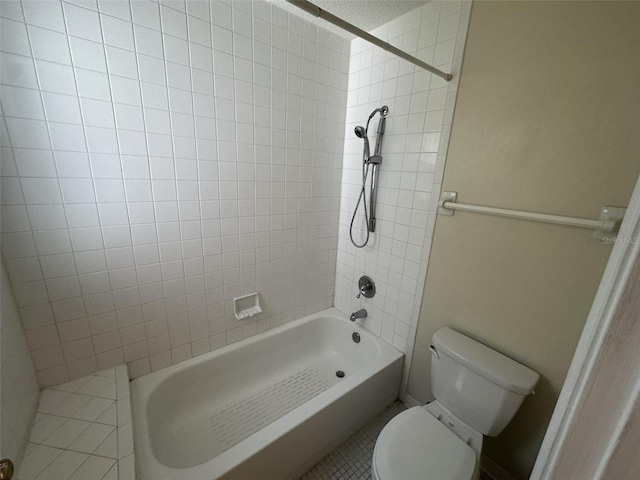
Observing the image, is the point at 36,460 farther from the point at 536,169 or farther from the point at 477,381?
the point at 536,169

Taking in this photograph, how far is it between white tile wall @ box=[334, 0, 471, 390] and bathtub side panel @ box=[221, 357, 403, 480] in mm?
227

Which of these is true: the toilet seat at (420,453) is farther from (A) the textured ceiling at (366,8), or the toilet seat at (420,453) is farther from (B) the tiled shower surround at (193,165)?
(A) the textured ceiling at (366,8)

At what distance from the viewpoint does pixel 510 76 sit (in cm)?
106

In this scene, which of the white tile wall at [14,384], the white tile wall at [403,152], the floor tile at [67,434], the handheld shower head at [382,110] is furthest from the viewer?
the handheld shower head at [382,110]

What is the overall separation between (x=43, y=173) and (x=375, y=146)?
1.56m

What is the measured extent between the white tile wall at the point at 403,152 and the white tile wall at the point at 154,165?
0.21 metres

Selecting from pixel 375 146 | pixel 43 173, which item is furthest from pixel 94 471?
pixel 375 146

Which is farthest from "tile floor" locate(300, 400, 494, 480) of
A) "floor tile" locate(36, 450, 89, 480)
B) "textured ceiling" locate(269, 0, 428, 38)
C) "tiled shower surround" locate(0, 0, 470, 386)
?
"textured ceiling" locate(269, 0, 428, 38)

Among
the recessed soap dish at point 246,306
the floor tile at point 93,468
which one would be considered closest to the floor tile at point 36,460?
the floor tile at point 93,468

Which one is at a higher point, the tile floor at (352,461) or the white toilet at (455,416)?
the white toilet at (455,416)

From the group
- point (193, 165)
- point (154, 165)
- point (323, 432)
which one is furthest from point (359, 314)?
point (154, 165)

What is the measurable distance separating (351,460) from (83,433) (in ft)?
4.09

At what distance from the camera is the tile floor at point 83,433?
0.86m

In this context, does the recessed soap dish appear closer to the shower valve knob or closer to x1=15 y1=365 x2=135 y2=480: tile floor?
x1=15 y1=365 x2=135 y2=480: tile floor
